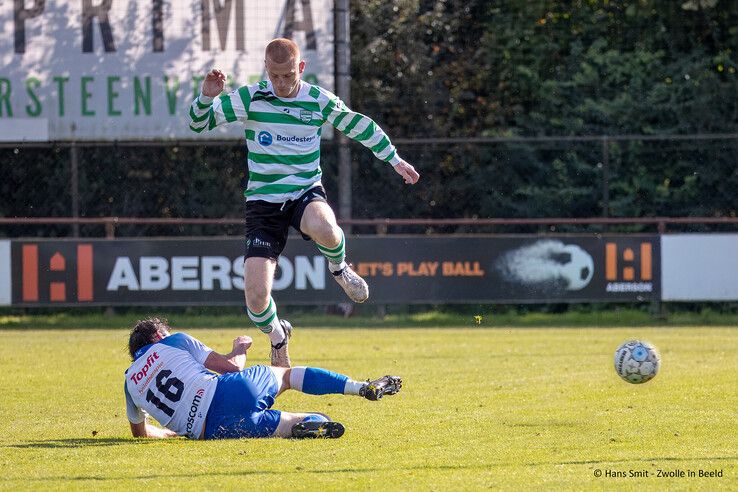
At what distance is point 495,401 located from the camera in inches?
379

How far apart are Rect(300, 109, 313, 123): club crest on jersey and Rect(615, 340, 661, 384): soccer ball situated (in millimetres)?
2842

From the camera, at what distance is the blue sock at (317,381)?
7.98 meters

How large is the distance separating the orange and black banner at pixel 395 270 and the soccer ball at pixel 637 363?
330 inches

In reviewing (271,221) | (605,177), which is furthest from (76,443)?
(605,177)

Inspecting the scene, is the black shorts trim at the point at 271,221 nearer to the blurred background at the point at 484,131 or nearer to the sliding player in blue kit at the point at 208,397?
the sliding player in blue kit at the point at 208,397

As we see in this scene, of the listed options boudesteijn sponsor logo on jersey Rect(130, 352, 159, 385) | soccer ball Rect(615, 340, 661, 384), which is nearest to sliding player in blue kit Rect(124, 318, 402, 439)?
boudesteijn sponsor logo on jersey Rect(130, 352, 159, 385)

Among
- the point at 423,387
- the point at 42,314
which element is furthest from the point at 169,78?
the point at 423,387

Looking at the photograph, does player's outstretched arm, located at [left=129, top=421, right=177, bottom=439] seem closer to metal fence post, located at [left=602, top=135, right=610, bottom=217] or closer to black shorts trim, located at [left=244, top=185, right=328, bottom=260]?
black shorts trim, located at [left=244, top=185, right=328, bottom=260]

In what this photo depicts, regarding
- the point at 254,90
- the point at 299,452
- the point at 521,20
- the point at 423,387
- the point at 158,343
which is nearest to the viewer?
the point at 299,452

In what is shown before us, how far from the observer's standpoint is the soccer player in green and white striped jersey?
9.02 metres

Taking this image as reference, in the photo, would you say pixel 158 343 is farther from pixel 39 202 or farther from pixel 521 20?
pixel 521 20

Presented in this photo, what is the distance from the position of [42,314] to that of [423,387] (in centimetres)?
1054

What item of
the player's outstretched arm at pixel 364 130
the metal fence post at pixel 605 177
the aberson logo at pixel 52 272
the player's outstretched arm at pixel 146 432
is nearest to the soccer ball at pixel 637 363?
the player's outstretched arm at pixel 364 130

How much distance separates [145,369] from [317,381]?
41.8 inches
